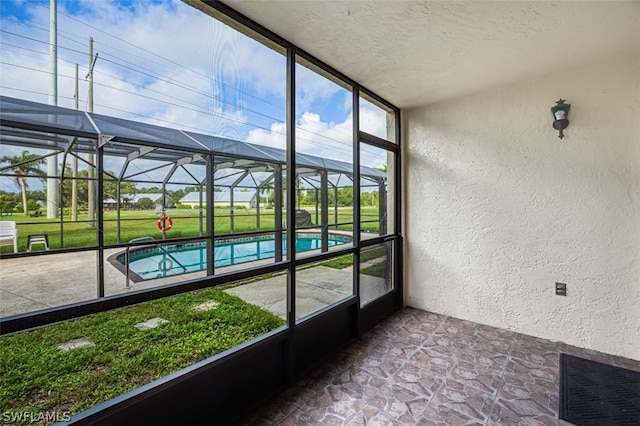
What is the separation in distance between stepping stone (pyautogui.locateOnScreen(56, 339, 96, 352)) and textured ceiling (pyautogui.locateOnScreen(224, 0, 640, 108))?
3292 millimetres

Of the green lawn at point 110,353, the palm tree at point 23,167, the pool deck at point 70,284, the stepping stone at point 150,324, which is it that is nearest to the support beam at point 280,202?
the pool deck at point 70,284

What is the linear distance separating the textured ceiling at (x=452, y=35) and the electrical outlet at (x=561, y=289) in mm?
2056

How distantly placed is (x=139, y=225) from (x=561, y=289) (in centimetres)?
661

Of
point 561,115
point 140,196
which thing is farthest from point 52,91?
point 561,115

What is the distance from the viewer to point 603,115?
2430mm

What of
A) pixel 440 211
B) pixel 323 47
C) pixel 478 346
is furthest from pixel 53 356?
pixel 440 211

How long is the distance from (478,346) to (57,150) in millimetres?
5244

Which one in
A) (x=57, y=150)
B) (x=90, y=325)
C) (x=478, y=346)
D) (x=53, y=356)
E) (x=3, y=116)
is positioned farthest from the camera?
(x=57, y=150)

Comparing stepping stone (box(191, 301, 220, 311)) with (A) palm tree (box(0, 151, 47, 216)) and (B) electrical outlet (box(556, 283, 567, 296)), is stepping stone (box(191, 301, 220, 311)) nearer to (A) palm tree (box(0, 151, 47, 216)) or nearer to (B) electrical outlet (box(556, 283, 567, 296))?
(A) palm tree (box(0, 151, 47, 216))

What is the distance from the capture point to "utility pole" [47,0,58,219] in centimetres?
176

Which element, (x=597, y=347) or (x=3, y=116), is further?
(x=597, y=347)

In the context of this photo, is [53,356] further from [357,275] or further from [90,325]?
[357,275]

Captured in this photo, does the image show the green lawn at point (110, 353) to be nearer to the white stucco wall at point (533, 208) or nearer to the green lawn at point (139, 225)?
the green lawn at point (139, 225)

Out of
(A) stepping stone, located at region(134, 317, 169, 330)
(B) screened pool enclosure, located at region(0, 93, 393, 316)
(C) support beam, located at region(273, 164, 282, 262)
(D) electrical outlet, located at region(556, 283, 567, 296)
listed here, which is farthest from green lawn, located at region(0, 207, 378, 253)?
(D) electrical outlet, located at region(556, 283, 567, 296)
